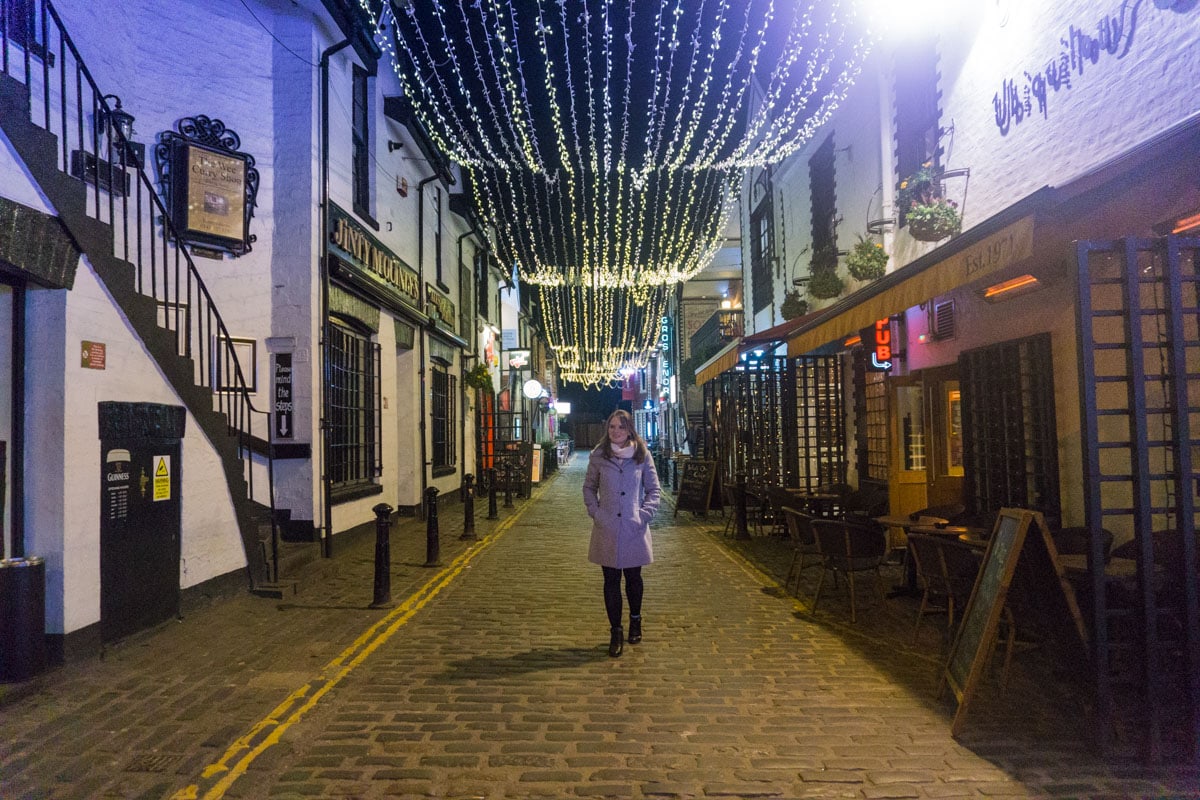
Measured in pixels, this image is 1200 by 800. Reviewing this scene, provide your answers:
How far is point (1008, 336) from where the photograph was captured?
26.3 feet

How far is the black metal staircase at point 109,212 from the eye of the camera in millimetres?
5539

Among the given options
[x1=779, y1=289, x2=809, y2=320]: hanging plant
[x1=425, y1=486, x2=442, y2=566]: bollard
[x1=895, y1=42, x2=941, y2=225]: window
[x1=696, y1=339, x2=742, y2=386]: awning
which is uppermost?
[x1=895, y1=42, x2=941, y2=225]: window

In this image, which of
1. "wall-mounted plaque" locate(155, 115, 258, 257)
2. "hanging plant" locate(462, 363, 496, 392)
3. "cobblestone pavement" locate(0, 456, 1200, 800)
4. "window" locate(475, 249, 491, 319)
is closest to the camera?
"cobblestone pavement" locate(0, 456, 1200, 800)

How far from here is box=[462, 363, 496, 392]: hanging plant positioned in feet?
65.2

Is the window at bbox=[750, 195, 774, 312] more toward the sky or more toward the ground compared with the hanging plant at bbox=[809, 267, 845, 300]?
more toward the sky

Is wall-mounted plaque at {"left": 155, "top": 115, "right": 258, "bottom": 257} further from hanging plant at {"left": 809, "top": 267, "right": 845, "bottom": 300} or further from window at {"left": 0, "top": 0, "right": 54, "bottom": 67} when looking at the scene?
hanging plant at {"left": 809, "top": 267, "right": 845, "bottom": 300}

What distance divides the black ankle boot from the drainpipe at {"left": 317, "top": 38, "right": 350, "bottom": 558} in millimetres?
5474

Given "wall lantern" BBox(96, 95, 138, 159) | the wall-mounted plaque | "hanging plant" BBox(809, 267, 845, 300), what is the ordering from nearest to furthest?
"wall lantern" BBox(96, 95, 138, 159) → the wall-mounted plaque → "hanging plant" BBox(809, 267, 845, 300)

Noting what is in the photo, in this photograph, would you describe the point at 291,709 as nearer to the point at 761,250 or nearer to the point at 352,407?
the point at 352,407

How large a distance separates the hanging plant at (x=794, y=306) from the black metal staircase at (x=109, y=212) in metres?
9.53

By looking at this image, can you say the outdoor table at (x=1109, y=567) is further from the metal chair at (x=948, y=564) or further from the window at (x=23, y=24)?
the window at (x=23, y=24)

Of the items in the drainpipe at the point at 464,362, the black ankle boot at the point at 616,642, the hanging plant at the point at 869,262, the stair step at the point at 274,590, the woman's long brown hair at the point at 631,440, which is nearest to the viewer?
the black ankle boot at the point at 616,642

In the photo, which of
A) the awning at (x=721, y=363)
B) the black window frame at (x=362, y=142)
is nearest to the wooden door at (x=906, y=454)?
the awning at (x=721, y=363)

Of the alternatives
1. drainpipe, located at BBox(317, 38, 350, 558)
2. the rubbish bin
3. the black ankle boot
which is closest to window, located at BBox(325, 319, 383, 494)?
drainpipe, located at BBox(317, 38, 350, 558)
